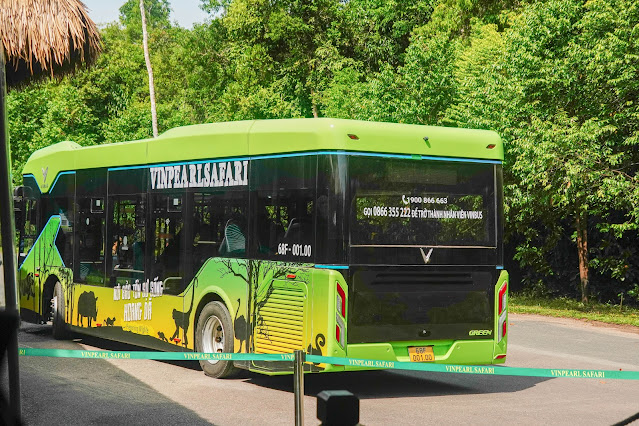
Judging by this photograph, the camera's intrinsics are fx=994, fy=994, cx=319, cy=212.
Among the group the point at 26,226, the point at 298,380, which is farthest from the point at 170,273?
the point at 298,380

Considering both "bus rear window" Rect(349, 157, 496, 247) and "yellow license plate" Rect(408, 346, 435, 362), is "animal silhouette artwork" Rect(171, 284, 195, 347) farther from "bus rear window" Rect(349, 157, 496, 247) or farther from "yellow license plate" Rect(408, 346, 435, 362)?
"yellow license plate" Rect(408, 346, 435, 362)

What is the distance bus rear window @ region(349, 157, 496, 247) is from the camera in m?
10.4

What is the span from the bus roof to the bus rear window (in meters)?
0.16

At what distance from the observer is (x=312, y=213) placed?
10.4m

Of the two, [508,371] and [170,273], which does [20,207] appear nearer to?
[170,273]

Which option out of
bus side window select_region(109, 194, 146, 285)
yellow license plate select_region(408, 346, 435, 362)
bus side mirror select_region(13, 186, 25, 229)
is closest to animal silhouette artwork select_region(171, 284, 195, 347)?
bus side window select_region(109, 194, 146, 285)

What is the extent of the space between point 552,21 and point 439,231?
11870mm

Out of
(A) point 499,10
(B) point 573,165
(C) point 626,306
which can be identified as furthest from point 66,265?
(A) point 499,10

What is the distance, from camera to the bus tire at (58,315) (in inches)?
606

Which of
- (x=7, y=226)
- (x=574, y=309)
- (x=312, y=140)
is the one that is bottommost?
(x=574, y=309)

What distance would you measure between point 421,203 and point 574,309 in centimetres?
1359

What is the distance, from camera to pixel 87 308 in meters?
14.6

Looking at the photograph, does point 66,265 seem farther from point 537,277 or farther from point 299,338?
point 537,277

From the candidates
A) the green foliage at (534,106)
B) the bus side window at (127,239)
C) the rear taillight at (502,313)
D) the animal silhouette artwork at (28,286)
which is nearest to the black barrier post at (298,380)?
the rear taillight at (502,313)
